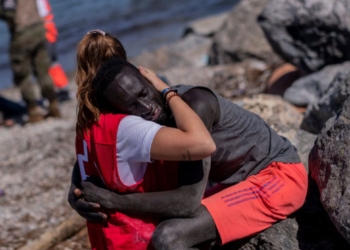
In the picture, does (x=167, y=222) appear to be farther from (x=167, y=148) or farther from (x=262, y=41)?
(x=262, y=41)

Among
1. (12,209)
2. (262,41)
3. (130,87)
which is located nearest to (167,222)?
(130,87)

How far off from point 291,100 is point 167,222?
3.69 metres

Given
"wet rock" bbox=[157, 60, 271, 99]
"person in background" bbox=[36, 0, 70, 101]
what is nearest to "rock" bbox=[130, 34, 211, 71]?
"wet rock" bbox=[157, 60, 271, 99]

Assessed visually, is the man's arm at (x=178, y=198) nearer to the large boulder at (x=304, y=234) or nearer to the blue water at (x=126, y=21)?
the large boulder at (x=304, y=234)

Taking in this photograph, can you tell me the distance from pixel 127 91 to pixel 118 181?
0.46 metres

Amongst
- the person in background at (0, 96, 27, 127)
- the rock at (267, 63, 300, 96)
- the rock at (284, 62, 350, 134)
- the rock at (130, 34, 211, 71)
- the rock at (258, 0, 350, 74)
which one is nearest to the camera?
the rock at (284, 62, 350, 134)

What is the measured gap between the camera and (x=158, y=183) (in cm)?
321

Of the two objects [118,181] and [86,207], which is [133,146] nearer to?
[118,181]

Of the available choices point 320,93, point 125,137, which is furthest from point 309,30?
point 125,137

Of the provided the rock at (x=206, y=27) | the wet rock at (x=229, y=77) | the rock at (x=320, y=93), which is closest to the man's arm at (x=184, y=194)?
the rock at (x=320, y=93)

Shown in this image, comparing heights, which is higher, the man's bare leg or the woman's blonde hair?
the woman's blonde hair

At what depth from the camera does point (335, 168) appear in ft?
10.4

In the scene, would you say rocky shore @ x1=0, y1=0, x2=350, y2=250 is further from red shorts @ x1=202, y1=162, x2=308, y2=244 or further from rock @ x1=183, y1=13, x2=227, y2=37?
rock @ x1=183, y1=13, x2=227, y2=37

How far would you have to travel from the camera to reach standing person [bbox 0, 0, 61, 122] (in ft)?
27.5
